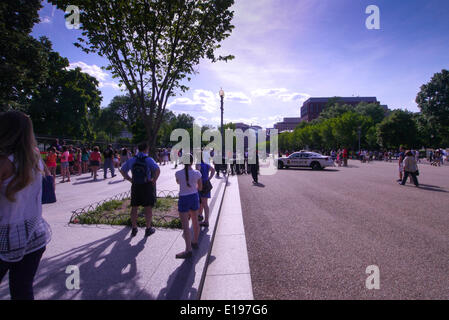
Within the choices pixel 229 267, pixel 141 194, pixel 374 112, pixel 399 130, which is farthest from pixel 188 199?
pixel 374 112

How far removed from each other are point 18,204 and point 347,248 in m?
4.57

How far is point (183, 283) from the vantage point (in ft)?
10.2

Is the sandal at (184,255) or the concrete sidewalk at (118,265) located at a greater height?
the sandal at (184,255)

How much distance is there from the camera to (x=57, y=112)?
30.1 m

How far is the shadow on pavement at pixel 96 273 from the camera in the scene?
9.39 feet

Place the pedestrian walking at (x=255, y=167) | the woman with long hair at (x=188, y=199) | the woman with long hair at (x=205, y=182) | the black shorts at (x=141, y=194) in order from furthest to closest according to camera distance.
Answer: the pedestrian walking at (x=255, y=167)
the woman with long hair at (x=205, y=182)
the black shorts at (x=141, y=194)
the woman with long hair at (x=188, y=199)

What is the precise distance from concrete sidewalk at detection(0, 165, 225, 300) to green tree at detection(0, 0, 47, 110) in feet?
48.8

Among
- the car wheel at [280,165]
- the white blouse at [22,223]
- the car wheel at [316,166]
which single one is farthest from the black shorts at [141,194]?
the car wheel at [280,165]

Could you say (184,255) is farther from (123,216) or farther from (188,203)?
(123,216)

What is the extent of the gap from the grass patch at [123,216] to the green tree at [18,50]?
1386cm

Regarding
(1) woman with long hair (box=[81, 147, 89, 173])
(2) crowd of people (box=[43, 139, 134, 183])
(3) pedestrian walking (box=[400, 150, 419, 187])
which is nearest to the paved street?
(3) pedestrian walking (box=[400, 150, 419, 187])

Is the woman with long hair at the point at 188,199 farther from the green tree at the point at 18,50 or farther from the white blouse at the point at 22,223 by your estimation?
the green tree at the point at 18,50

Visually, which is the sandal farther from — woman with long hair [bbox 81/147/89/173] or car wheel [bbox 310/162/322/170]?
car wheel [bbox 310/162/322/170]

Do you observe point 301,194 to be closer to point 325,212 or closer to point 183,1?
point 325,212
